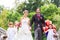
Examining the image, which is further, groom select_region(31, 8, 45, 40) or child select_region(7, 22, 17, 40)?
child select_region(7, 22, 17, 40)

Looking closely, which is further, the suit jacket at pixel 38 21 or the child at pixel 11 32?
the child at pixel 11 32

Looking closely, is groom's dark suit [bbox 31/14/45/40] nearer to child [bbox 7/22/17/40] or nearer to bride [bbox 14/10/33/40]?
bride [bbox 14/10/33/40]

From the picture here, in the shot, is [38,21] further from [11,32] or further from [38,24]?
[11,32]

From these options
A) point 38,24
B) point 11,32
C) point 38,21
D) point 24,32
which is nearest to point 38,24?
point 38,24

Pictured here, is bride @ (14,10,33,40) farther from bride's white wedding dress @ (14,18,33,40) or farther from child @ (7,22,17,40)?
child @ (7,22,17,40)

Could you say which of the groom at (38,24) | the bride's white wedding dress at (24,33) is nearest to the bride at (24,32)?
the bride's white wedding dress at (24,33)

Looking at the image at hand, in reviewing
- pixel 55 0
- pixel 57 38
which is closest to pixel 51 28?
pixel 57 38

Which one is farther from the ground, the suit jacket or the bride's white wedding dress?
the suit jacket

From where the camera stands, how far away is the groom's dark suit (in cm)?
929

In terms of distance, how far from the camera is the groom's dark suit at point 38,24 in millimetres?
9286

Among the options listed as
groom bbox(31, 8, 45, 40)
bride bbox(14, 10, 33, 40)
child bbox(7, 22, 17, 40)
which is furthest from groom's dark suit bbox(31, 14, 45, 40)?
child bbox(7, 22, 17, 40)

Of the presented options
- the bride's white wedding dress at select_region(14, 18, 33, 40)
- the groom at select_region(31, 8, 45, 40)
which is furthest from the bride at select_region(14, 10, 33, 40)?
the groom at select_region(31, 8, 45, 40)

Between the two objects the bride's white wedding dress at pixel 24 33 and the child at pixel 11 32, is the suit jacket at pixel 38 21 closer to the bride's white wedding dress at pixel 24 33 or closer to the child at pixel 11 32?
the bride's white wedding dress at pixel 24 33

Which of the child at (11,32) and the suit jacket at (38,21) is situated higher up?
the suit jacket at (38,21)
